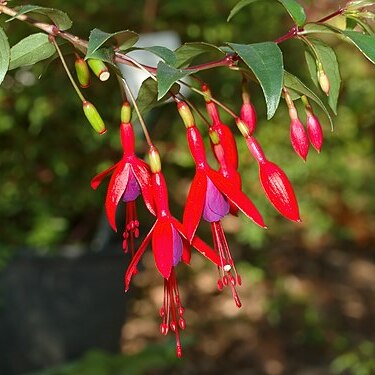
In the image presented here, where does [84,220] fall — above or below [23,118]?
below

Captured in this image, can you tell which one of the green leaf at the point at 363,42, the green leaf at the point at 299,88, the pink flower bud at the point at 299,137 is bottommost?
the pink flower bud at the point at 299,137

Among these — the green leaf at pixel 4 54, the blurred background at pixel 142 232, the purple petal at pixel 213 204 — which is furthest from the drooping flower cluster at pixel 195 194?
the blurred background at pixel 142 232

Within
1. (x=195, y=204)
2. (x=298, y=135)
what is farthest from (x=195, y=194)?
(x=298, y=135)

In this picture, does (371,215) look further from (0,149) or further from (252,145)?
(252,145)

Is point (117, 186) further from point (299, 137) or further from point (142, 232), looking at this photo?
point (142, 232)

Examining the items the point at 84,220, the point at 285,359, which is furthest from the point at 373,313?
the point at 84,220

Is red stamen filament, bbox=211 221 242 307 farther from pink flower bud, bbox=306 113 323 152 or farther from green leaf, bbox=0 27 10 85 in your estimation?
green leaf, bbox=0 27 10 85

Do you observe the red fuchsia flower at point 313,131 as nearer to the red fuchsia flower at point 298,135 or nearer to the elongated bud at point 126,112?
the red fuchsia flower at point 298,135
